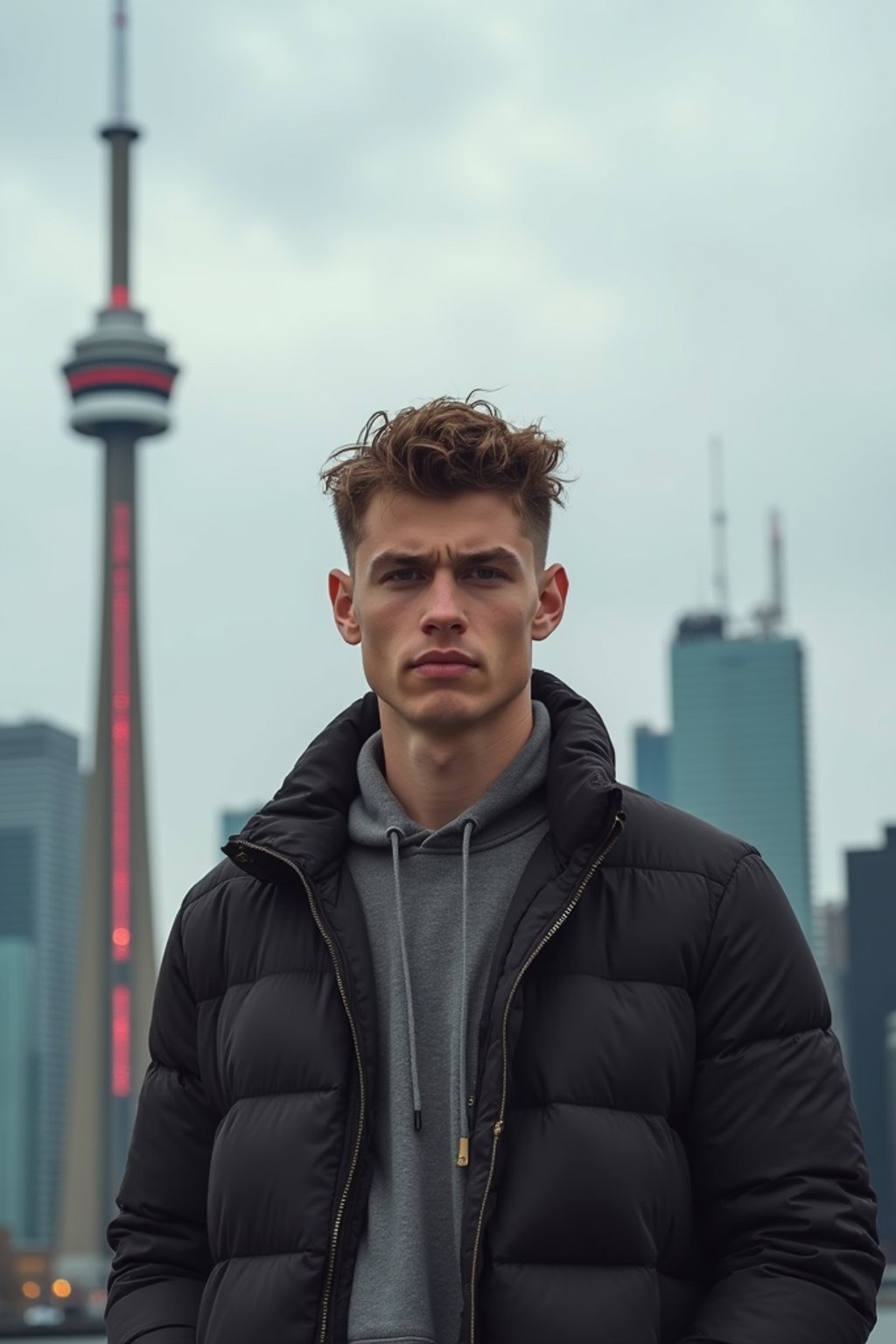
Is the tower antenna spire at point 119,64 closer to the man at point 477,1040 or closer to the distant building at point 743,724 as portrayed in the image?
the distant building at point 743,724

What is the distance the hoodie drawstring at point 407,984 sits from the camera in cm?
253

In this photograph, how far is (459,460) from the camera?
2.63 meters

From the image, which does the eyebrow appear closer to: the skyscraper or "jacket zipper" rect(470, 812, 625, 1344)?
"jacket zipper" rect(470, 812, 625, 1344)

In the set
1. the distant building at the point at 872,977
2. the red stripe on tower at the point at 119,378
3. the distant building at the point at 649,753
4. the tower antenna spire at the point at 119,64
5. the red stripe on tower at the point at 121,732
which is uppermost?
the tower antenna spire at the point at 119,64

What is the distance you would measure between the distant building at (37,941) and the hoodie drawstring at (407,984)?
12908 centimetres

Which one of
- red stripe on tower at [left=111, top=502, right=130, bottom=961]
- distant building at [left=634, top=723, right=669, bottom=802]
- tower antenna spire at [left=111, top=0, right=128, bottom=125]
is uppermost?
tower antenna spire at [left=111, top=0, right=128, bottom=125]

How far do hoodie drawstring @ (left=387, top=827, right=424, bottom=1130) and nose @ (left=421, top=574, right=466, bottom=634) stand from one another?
0.27m

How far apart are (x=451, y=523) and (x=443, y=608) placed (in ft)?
0.38

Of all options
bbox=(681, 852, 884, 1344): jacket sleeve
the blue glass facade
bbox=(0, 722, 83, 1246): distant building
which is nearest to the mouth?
bbox=(681, 852, 884, 1344): jacket sleeve

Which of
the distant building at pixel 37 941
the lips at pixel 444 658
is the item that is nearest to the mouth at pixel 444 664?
the lips at pixel 444 658

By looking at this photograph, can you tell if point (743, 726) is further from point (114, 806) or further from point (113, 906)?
point (114, 806)

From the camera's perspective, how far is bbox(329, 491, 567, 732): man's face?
2.59 m

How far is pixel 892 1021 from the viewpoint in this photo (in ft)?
370

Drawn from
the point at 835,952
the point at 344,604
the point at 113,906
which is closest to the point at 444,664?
the point at 344,604
